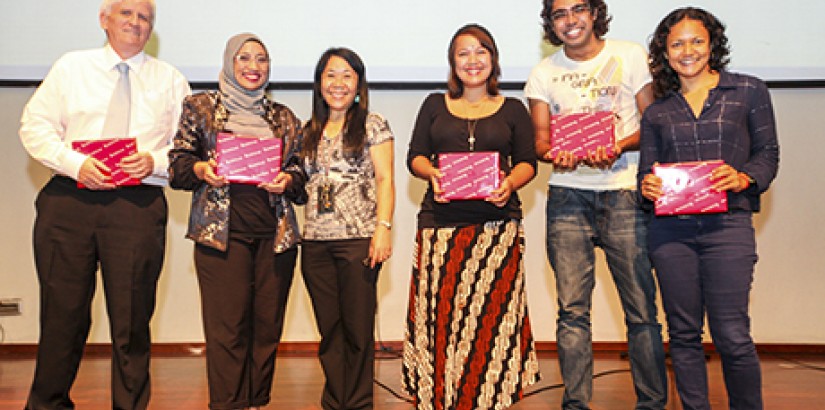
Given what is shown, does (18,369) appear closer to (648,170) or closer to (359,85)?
(359,85)

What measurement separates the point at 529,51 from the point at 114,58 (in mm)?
2346

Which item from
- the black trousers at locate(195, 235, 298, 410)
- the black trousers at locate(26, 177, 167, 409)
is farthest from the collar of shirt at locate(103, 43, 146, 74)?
the black trousers at locate(195, 235, 298, 410)

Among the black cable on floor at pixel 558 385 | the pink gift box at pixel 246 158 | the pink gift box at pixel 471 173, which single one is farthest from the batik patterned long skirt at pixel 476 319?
the black cable on floor at pixel 558 385

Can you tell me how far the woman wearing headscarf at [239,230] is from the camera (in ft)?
8.57

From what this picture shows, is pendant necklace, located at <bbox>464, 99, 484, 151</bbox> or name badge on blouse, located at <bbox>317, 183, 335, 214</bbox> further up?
pendant necklace, located at <bbox>464, 99, 484, 151</bbox>

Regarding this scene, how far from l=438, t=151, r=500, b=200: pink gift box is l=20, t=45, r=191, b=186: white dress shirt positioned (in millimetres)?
1053

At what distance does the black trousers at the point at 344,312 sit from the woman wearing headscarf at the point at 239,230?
0.12 metres

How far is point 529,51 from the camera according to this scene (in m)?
4.17

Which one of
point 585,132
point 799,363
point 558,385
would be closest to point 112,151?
point 585,132

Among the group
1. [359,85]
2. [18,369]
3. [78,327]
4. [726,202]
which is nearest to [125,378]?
[78,327]

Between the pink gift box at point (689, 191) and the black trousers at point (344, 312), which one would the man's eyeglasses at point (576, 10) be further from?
the black trousers at point (344, 312)

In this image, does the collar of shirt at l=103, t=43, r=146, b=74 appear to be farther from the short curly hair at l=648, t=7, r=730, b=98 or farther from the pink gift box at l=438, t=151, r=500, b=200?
the short curly hair at l=648, t=7, r=730, b=98

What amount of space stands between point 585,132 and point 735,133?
0.49 metres

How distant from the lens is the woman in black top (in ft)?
8.61
